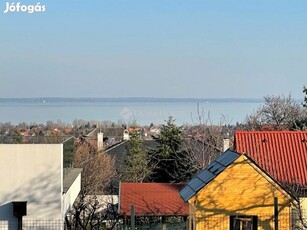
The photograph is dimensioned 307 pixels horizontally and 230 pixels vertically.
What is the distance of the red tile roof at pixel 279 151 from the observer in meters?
21.3

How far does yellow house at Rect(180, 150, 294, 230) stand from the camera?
1355 cm

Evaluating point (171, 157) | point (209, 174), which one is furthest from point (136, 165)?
point (209, 174)

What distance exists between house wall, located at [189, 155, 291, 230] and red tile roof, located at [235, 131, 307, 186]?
7.12m

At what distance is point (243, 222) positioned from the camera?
13.6 metres

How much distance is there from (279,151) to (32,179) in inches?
386

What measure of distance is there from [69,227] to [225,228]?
4253mm

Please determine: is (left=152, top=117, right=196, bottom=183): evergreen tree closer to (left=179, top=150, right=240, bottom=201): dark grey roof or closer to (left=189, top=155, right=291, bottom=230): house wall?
(left=179, top=150, right=240, bottom=201): dark grey roof

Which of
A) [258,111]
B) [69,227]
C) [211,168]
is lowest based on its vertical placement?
[69,227]

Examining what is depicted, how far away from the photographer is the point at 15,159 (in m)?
17.2

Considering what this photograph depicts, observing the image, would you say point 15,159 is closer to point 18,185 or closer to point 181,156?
point 18,185

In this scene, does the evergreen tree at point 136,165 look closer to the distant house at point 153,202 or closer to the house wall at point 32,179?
the distant house at point 153,202

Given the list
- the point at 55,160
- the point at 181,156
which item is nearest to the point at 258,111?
the point at 181,156

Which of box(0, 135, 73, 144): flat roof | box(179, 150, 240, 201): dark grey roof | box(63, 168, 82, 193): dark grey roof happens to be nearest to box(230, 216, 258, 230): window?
box(179, 150, 240, 201): dark grey roof

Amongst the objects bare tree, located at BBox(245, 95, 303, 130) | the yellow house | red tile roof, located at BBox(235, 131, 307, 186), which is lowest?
the yellow house
